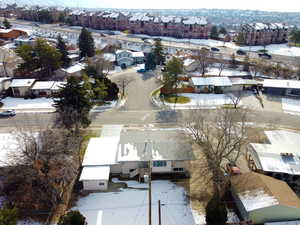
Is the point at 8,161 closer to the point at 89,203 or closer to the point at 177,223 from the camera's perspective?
the point at 89,203

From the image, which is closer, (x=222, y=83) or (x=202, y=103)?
(x=202, y=103)

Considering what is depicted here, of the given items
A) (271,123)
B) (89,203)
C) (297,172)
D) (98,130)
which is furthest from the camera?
(271,123)

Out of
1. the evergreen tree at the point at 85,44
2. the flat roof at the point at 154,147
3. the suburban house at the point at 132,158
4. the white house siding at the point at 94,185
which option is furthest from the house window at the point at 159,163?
the evergreen tree at the point at 85,44

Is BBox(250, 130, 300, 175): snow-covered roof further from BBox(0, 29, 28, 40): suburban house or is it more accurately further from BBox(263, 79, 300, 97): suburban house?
BBox(0, 29, 28, 40): suburban house

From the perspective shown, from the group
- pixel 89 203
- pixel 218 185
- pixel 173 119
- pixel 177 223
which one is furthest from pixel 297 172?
pixel 89 203

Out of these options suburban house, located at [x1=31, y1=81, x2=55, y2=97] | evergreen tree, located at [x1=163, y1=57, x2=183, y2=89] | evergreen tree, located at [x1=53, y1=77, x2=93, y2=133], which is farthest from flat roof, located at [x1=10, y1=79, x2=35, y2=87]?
evergreen tree, located at [x1=163, y1=57, x2=183, y2=89]

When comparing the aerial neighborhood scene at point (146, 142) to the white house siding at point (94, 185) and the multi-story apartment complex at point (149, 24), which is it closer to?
the white house siding at point (94, 185)
